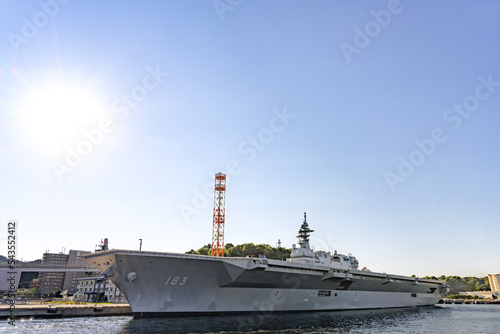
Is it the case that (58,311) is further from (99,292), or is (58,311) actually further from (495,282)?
(495,282)

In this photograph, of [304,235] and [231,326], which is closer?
[231,326]

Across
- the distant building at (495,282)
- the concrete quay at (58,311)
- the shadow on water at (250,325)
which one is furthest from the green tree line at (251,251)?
the distant building at (495,282)

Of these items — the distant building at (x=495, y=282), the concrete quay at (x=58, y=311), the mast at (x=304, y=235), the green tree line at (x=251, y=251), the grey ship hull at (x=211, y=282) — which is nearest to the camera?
the grey ship hull at (x=211, y=282)

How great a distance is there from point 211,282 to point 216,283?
1.13 ft

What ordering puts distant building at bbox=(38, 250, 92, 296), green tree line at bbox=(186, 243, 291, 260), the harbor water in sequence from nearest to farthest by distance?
the harbor water
green tree line at bbox=(186, 243, 291, 260)
distant building at bbox=(38, 250, 92, 296)

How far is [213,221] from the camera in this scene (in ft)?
154

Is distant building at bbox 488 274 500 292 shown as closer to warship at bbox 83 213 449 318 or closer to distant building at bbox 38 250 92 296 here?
warship at bbox 83 213 449 318

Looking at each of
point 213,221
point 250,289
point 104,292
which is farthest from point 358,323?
point 104,292

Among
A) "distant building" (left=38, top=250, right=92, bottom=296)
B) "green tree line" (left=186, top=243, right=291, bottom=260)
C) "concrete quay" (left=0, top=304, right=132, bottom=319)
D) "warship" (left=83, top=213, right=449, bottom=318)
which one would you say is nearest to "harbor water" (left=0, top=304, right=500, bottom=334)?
"warship" (left=83, top=213, right=449, bottom=318)

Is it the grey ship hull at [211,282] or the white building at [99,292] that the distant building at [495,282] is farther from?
the white building at [99,292]

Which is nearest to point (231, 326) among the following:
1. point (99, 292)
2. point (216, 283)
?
point (216, 283)

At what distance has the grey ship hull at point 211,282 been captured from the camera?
58.4ft

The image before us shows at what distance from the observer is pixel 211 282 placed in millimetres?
19172

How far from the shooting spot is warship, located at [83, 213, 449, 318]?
17844 millimetres
